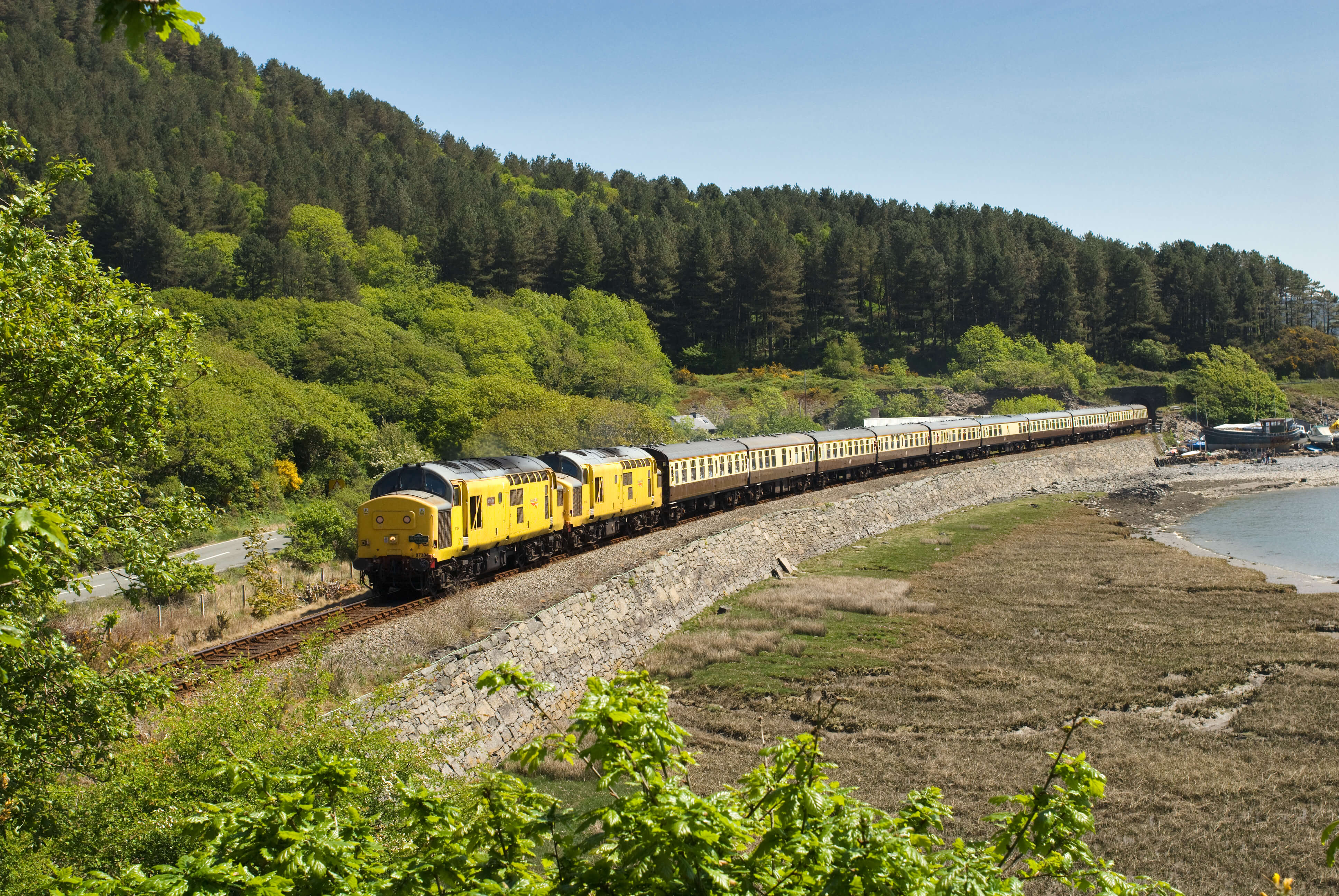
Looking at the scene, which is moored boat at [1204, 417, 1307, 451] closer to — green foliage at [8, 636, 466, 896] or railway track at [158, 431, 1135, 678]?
railway track at [158, 431, 1135, 678]

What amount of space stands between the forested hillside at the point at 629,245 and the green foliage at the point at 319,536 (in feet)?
175

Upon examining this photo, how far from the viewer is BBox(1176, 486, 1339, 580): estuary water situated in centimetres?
3869

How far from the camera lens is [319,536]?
95.0 ft

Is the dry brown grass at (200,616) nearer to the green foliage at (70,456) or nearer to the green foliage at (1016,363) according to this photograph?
the green foliage at (70,456)

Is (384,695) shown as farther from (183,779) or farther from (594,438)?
(594,438)

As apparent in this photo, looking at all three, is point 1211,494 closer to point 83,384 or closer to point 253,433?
point 253,433

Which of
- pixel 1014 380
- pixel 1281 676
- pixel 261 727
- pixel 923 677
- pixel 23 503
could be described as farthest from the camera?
pixel 1014 380

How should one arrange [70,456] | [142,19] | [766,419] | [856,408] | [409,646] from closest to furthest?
1. [142,19]
2. [70,456]
3. [409,646]
4. [766,419]
5. [856,408]

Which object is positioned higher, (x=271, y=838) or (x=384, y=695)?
(x=271, y=838)

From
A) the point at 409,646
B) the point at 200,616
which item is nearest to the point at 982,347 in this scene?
the point at 200,616

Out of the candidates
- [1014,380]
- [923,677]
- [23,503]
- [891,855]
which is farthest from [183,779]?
[1014,380]

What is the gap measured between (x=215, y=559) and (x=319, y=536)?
7126 mm

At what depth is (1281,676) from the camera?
19.9 m

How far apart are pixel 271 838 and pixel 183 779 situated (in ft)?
24.4
